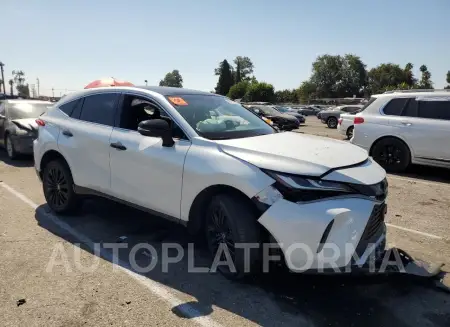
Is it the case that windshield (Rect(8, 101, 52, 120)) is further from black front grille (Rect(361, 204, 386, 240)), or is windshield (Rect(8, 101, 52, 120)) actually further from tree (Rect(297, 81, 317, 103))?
tree (Rect(297, 81, 317, 103))

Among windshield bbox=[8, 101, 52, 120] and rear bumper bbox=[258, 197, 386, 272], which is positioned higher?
windshield bbox=[8, 101, 52, 120]

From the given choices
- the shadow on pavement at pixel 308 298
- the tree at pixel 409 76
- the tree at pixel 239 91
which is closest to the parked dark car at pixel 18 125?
the shadow on pavement at pixel 308 298

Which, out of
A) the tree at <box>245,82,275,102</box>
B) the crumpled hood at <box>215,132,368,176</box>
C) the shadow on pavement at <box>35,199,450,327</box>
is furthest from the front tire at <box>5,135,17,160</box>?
the tree at <box>245,82,275,102</box>

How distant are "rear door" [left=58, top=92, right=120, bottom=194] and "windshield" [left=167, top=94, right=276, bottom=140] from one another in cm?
92

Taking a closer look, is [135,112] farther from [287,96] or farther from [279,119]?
[287,96]

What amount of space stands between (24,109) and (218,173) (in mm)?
8457

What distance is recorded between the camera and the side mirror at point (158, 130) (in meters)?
3.49

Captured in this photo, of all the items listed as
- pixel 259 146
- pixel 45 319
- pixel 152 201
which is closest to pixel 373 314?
pixel 259 146

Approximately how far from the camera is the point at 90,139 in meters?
4.37

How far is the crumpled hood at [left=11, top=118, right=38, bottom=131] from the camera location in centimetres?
895

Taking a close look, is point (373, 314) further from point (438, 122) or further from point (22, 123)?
point (22, 123)

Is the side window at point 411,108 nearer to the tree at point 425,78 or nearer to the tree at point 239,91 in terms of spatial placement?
the tree at point 239,91

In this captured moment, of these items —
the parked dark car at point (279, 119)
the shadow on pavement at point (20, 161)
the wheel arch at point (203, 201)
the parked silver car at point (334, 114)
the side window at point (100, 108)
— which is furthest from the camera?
the parked silver car at point (334, 114)

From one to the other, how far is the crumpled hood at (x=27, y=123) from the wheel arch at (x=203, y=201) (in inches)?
268
